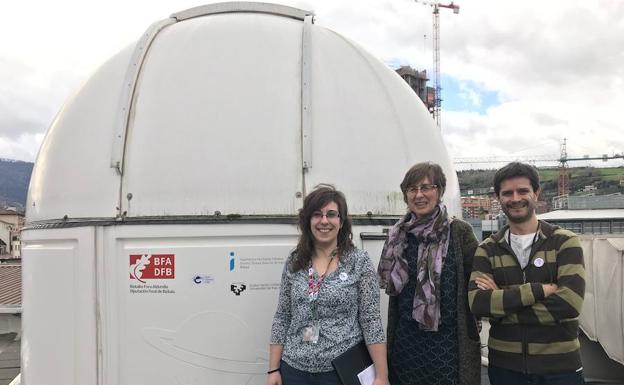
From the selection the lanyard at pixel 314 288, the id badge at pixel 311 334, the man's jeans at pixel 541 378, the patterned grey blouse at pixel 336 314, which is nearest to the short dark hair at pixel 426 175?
the patterned grey blouse at pixel 336 314

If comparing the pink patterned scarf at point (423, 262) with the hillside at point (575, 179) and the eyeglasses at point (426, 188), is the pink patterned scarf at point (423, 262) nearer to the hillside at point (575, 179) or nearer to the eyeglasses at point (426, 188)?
the eyeglasses at point (426, 188)

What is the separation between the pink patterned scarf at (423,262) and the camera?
240cm

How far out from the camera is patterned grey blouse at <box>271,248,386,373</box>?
7.78ft

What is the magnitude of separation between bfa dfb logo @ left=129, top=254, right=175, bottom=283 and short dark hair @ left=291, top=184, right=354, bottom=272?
0.93m

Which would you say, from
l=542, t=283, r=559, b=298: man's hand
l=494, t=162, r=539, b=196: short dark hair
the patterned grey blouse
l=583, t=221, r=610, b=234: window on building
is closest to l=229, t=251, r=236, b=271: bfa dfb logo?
the patterned grey blouse

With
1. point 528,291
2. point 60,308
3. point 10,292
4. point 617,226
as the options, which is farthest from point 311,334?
point 617,226

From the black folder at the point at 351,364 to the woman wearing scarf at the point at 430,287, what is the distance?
0.82ft

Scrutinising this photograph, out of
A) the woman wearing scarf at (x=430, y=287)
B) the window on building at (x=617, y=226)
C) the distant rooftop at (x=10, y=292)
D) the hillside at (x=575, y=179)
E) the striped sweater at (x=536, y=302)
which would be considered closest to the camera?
the striped sweater at (x=536, y=302)

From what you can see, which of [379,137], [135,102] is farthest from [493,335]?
[135,102]

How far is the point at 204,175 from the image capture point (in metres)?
2.99

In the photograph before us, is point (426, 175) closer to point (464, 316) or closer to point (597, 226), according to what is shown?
point (464, 316)

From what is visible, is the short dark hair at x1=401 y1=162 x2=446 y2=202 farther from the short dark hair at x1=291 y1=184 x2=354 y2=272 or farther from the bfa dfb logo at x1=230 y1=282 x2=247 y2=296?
the bfa dfb logo at x1=230 y1=282 x2=247 y2=296

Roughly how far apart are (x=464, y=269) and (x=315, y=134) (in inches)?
48.6

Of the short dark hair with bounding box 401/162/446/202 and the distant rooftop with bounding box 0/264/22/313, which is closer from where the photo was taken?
the short dark hair with bounding box 401/162/446/202
